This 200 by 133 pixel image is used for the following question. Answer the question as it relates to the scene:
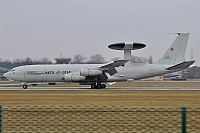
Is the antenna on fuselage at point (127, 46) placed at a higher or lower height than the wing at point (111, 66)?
higher

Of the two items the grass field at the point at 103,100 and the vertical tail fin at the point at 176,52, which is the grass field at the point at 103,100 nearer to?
the grass field at the point at 103,100

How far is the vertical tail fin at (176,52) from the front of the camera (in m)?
44.3

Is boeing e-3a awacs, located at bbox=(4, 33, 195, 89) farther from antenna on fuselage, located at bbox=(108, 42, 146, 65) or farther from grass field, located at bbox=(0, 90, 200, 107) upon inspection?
grass field, located at bbox=(0, 90, 200, 107)

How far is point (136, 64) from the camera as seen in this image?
4406cm

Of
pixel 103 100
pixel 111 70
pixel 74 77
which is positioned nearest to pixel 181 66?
pixel 111 70

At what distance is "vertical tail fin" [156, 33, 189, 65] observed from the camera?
145 ft

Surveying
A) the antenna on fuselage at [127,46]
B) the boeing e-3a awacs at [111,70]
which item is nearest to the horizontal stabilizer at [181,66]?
the boeing e-3a awacs at [111,70]

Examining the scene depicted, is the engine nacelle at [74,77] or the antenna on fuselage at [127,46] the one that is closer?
the engine nacelle at [74,77]

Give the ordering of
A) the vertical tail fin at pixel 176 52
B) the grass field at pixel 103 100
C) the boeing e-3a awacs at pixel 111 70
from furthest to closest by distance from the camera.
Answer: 1. the vertical tail fin at pixel 176 52
2. the boeing e-3a awacs at pixel 111 70
3. the grass field at pixel 103 100

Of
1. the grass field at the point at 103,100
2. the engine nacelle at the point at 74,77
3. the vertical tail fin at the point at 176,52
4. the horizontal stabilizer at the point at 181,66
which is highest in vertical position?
the vertical tail fin at the point at 176,52

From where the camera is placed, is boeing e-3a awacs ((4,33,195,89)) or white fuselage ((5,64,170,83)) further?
white fuselage ((5,64,170,83))

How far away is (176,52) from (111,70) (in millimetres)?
8428

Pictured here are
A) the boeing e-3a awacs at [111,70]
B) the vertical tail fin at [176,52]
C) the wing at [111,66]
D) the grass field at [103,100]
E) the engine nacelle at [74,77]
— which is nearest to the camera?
the grass field at [103,100]

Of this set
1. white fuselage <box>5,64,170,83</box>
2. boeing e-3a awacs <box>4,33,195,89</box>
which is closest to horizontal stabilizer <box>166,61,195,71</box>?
boeing e-3a awacs <box>4,33,195,89</box>
